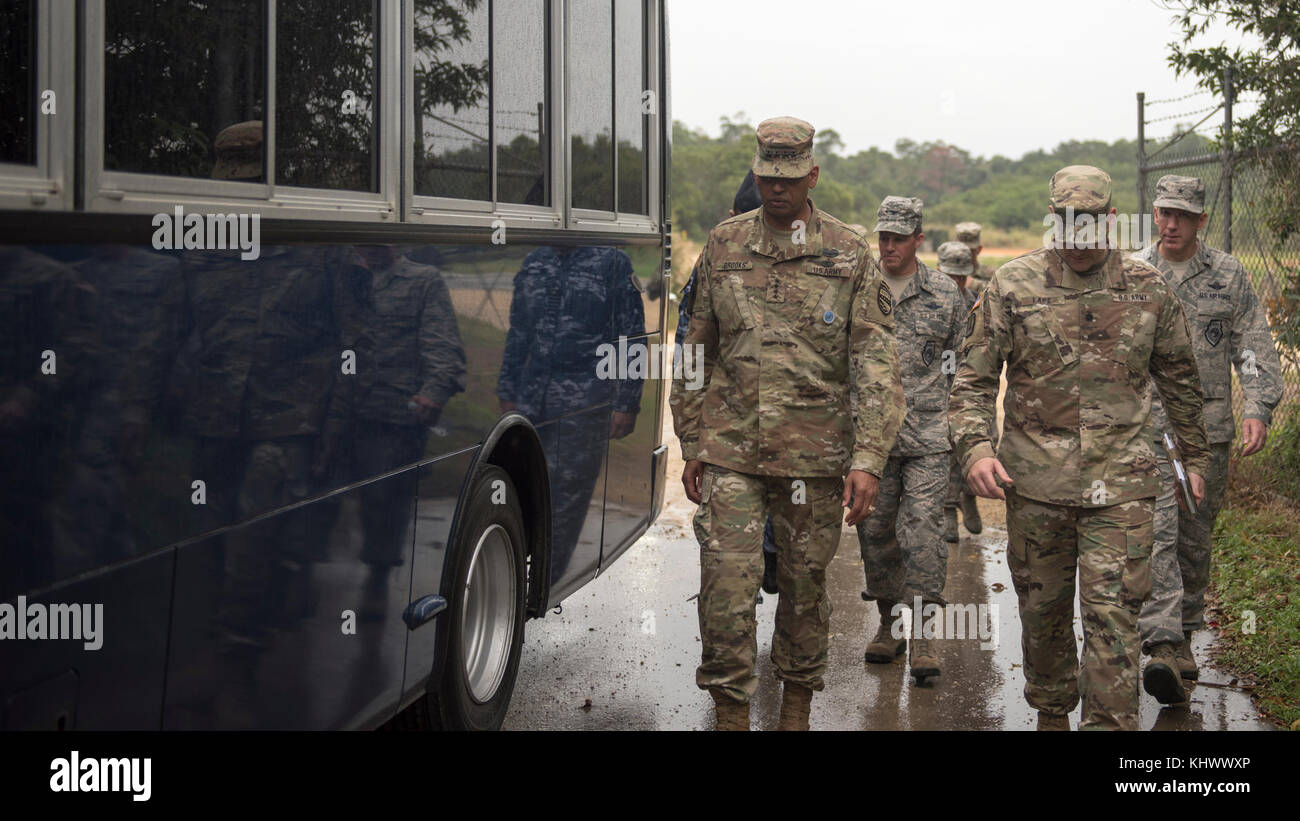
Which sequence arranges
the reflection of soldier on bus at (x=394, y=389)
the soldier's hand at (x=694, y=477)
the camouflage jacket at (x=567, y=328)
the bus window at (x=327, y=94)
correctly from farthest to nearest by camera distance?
the soldier's hand at (x=694, y=477)
the camouflage jacket at (x=567, y=328)
the reflection of soldier on bus at (x=394, y=389)
the bus window at (x=327, y=94)

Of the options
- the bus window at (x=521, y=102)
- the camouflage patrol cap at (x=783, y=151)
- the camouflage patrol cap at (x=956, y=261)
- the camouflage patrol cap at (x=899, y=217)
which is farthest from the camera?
the camouflage patrol cap at (x=956, y=261)

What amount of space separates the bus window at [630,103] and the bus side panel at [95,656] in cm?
384

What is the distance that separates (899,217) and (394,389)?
11.6 ft

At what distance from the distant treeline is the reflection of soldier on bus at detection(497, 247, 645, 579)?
3805 cm

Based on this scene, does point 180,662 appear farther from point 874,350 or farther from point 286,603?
point 874,350

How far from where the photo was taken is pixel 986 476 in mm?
4547

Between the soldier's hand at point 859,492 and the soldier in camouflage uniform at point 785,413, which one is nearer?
the soldier's hand at point 859,492

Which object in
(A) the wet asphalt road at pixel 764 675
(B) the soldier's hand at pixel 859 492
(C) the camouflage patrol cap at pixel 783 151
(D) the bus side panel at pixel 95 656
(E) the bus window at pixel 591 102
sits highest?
(E) the bus window at pixel 591 102

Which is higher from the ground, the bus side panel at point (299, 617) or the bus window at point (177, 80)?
the bus window at point (177, 80)

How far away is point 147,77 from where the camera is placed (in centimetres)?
268

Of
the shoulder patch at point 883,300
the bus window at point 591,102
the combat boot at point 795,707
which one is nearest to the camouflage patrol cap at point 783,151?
the shoulder patch at point 883,300

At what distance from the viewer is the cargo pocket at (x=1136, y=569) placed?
14.8 ft

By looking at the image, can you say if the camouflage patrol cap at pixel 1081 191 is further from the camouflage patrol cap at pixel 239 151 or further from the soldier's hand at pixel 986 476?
the camouflage patrol cap at pixel 239 151

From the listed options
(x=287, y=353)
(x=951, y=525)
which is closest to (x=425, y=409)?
(x=287, y=353)
